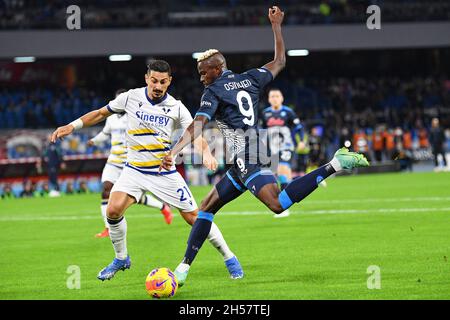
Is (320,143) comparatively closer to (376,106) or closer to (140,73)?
(376,106)

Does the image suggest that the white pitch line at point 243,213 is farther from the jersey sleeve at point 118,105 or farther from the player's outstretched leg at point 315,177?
the jersey sleeve at point 118,105

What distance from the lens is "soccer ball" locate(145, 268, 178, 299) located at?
29.1 ft

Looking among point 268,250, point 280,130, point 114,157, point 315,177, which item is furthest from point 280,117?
point 315,177

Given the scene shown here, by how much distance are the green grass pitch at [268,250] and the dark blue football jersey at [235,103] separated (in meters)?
1.66

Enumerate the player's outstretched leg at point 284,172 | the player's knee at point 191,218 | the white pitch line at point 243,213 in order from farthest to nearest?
the player's outstretched leg at point 284,172
the white pitch line at point 243,213
the player's knee at point 191,218

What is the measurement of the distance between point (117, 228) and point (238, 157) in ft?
5.70

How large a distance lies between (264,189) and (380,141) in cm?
3056

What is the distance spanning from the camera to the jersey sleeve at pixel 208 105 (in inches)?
372

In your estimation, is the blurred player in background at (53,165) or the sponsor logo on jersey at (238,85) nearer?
the sponsor logo on jersey at (238,85)

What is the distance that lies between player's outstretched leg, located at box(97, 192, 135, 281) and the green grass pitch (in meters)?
0.14

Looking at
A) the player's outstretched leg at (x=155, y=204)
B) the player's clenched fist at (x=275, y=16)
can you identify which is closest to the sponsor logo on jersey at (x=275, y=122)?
the player's outstretched leg at (x=155, y=204)

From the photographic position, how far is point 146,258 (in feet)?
41.1

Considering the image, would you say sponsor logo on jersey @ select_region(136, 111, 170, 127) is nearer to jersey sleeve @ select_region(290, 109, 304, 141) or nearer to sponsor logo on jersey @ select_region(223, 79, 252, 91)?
sponsor logo on jersey @ select_region(223, 79, 252, 91)
